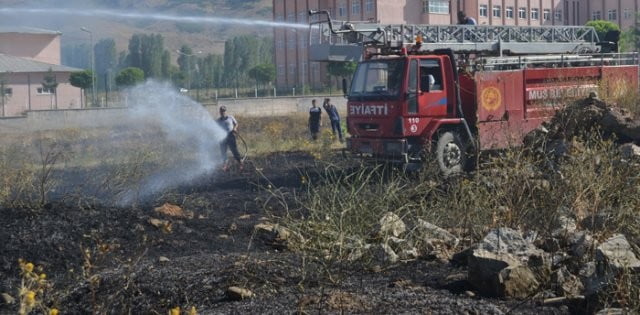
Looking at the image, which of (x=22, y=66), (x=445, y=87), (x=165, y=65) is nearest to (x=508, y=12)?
(x=165, y=65)

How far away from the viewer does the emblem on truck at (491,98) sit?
50.6ft

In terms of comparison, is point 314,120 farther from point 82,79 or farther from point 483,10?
point 483,10

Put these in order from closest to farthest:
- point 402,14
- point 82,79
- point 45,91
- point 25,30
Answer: point 82,79
point 45,91
point 25,30
point 402,14

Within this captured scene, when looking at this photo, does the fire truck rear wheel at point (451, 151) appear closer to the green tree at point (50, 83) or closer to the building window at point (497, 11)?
the green tree at point (50, 83)

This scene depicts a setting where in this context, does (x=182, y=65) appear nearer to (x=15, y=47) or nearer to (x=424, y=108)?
(x=15, y=47)

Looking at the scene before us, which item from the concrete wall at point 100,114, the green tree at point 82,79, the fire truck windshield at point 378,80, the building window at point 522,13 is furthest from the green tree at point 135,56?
the fire truck windshield at point 378,80

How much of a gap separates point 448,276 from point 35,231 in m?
4.82

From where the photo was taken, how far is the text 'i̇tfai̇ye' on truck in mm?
14914

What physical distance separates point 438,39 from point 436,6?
43989 mm

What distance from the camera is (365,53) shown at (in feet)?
52.6

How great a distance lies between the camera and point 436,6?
59.2 metres

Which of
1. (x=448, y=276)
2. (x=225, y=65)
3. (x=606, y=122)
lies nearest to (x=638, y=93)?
(x=606, y=122)

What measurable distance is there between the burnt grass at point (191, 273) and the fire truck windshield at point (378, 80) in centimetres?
436

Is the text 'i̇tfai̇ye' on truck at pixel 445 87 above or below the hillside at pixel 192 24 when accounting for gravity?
below
